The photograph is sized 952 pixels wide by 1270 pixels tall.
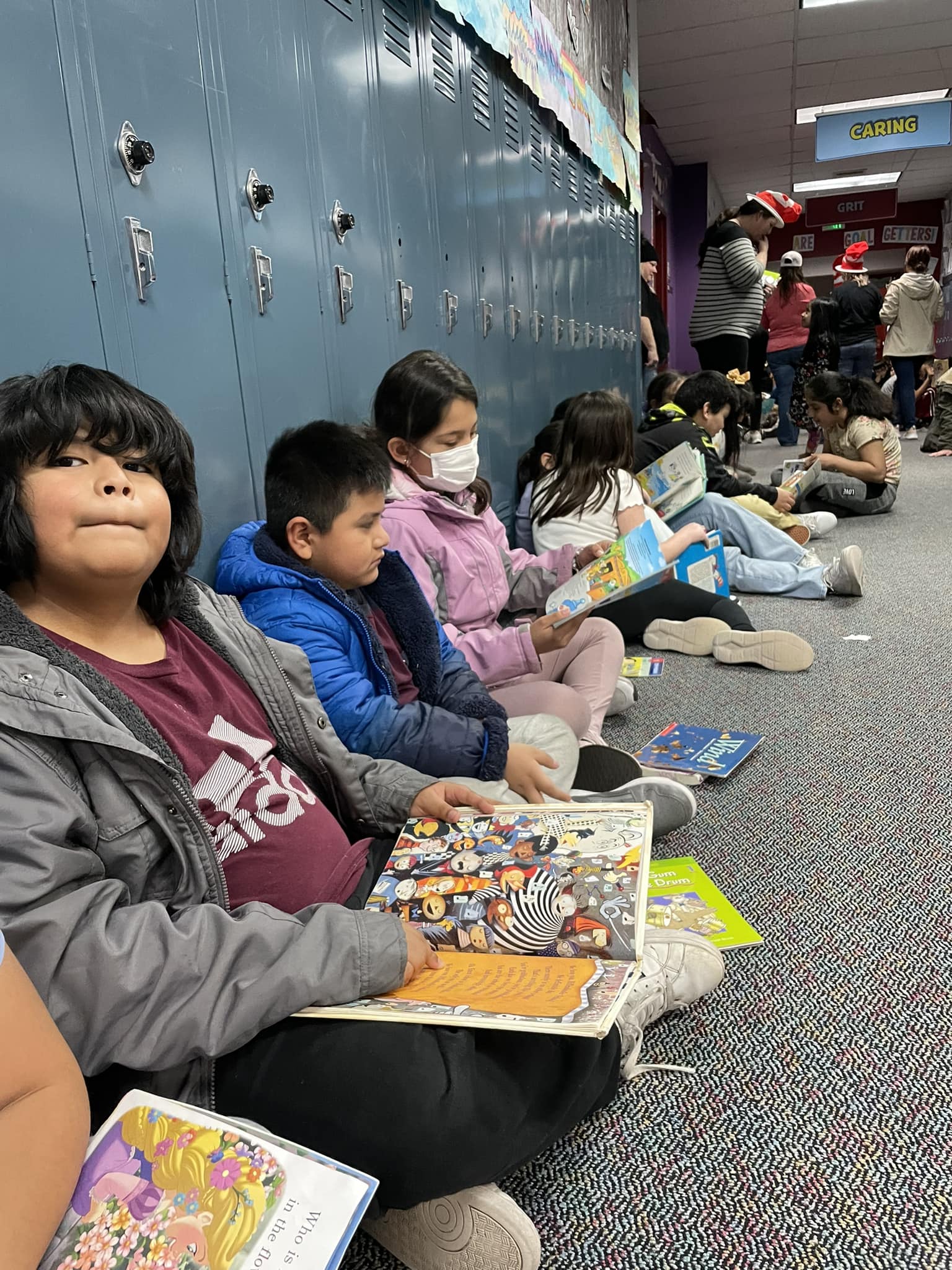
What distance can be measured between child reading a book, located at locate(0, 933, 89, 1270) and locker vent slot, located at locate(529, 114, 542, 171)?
11.1 feet

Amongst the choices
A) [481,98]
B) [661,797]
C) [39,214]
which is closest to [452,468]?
[661,797]

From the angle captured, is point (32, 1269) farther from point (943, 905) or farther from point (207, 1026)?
point (943, 905)

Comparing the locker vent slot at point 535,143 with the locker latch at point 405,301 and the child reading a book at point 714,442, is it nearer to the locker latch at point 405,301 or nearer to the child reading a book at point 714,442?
the child reading a book at point 714,442

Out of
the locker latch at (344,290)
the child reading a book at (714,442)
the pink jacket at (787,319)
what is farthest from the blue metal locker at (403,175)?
the pink jacket at (787,319)

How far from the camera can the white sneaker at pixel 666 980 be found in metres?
1.02

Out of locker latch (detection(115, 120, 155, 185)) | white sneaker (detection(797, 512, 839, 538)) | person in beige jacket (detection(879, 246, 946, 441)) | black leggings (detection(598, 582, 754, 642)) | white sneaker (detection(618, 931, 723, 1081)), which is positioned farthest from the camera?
person in beige jacket (detection(879, 246, 946, 441))

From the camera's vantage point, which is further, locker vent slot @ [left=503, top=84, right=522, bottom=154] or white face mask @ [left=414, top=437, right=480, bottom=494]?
locker vent slot @ [left=503, top=84, right=522, bottom=154]

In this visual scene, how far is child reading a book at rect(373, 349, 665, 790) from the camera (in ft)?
5.83

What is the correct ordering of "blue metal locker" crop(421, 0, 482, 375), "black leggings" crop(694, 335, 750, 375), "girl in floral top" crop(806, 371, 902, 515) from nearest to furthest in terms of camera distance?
1. "blue metal locker" crop(421, 0, 482, 375)
2. "girl in floral top" crop(806, 371, 902, 515)
3. "black leggings" crop(694, 335, 750, 375)

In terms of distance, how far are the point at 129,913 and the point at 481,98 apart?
2792 mm

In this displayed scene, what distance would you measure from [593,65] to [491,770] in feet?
13.6

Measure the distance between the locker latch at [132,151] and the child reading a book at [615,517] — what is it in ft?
5.25

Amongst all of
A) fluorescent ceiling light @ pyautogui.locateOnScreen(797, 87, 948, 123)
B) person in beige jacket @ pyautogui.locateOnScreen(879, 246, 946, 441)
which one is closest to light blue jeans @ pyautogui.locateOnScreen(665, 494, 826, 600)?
person in beige jacket @ pyautogui.locateOnScreen(879, 246, 946, 441)

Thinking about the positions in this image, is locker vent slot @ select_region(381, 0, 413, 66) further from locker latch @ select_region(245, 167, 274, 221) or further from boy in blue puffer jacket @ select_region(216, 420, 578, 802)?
boy in blue puffer jacket @ select_region(216, 420, 578, 802)
